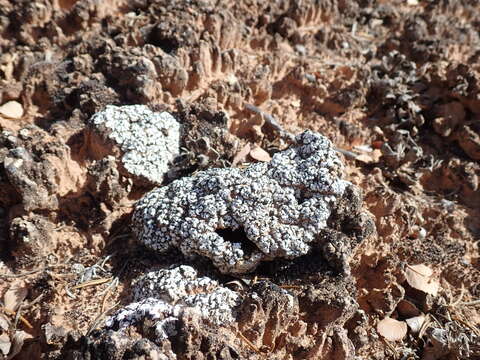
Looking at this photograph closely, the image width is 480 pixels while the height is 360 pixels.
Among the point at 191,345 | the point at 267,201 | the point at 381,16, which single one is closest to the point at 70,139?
the point at 267,201

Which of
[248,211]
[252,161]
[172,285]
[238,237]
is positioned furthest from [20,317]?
[252,161]

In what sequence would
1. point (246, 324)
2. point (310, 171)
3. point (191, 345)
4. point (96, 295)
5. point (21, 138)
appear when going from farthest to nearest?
point (21, 138)
point (310, 171)
point (96, 295)
point (246, 324)
point (191, 345)

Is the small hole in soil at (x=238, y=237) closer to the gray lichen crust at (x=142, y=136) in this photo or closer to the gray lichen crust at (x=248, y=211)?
the gray lichen crust at (x=248, y=211)

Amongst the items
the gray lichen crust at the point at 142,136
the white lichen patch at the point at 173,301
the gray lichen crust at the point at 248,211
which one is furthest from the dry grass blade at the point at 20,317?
the gray lichen crust at the point at 142,136

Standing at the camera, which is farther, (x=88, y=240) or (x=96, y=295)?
(x=88, y=240)

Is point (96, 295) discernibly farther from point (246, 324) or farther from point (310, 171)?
point (310, 171)

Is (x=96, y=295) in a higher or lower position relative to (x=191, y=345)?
lower
